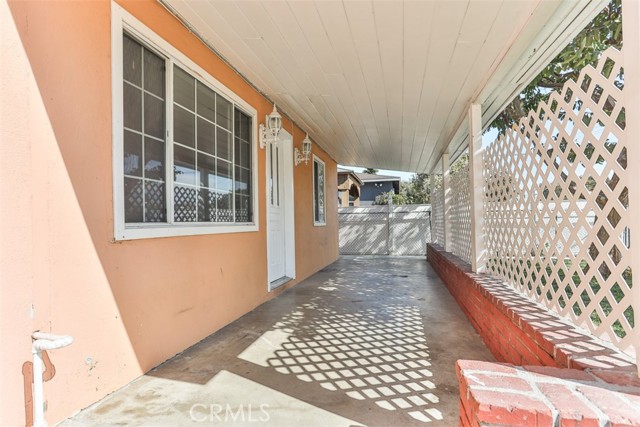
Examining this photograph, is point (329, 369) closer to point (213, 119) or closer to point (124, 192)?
point (124, 192)

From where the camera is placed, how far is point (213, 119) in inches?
151

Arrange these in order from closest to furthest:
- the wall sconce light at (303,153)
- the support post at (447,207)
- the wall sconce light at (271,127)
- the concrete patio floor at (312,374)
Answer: the concrete patio floor at (312,374) < the wall sconce light at (271,127) < the wall sconce light at (303,153) < the support post at (447,207)

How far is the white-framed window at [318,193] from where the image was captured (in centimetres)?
832

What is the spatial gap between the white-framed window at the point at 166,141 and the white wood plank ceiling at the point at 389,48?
436mm

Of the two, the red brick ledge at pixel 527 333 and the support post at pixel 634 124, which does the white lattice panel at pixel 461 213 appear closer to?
the red brick ledge at pixel 527 333

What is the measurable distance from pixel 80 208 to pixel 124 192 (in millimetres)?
404

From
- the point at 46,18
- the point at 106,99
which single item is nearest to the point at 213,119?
the point at 106,99

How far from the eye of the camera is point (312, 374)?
272cm

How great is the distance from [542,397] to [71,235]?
2289mm

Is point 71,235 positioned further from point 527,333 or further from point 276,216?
point 276,216

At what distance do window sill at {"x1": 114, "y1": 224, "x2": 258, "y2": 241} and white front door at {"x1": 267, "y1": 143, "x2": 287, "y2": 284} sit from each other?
156cm

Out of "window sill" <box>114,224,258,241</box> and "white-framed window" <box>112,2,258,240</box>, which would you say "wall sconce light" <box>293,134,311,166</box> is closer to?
"white-framed window" <box>112,2,258,240</box>

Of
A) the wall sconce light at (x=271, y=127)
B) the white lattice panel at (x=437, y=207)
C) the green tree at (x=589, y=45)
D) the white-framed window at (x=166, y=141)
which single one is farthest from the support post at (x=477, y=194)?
the white lattice panel at (x=437, y=207)

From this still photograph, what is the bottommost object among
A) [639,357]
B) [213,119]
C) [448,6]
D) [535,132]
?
[639,357]
